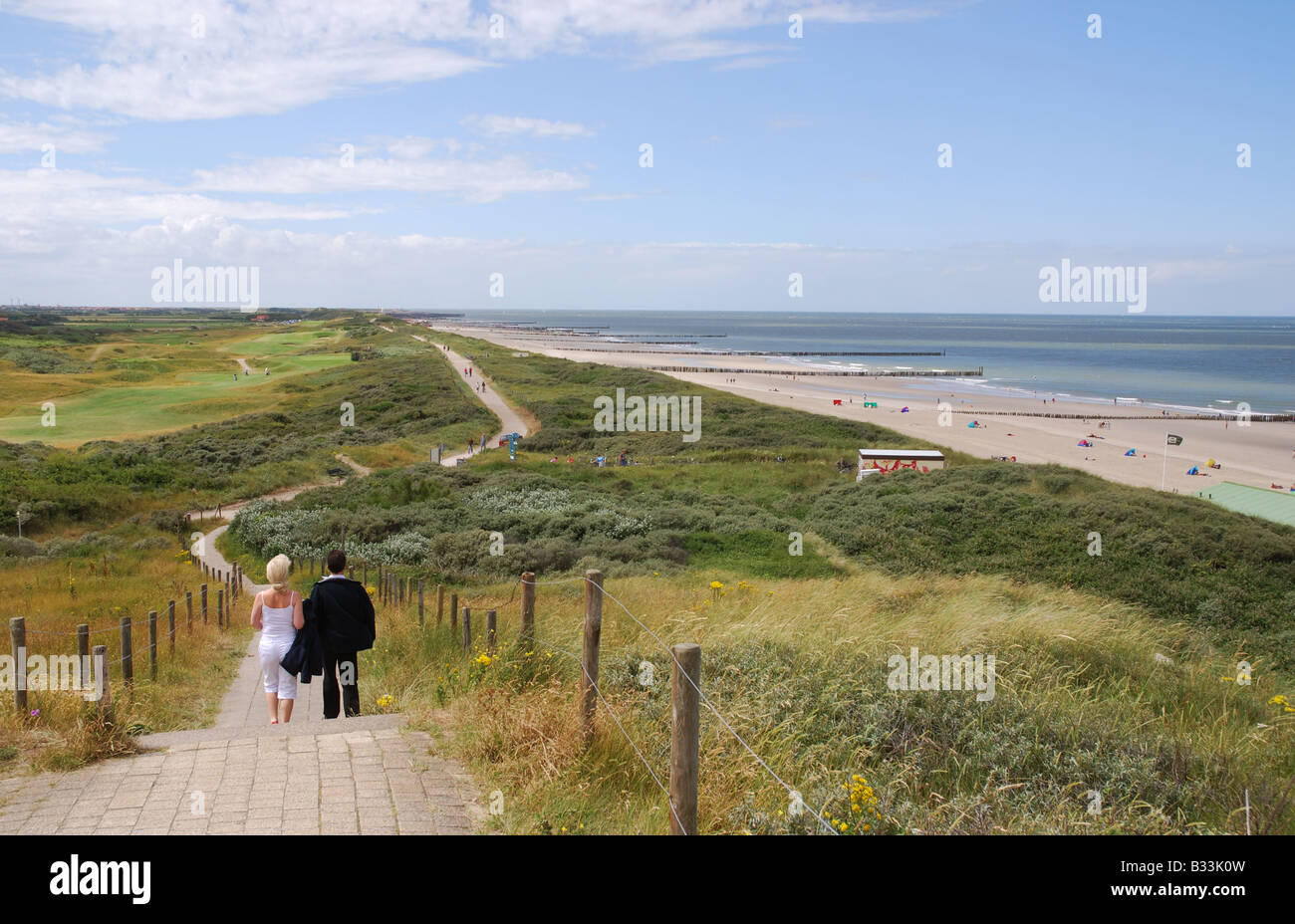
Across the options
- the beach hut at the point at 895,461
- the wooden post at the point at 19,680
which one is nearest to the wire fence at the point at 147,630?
the wooden post at the point at 19,680

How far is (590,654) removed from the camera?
588 centimetres

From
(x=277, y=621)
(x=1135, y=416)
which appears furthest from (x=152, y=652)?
(x=1135, y=416)

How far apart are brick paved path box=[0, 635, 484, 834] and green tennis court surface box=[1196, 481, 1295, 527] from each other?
77.8 feet

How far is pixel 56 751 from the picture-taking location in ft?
19.5

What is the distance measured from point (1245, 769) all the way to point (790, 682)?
3.07 metres

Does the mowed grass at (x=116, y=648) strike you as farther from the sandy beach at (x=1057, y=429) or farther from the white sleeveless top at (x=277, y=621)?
the sandy beach at (x=1057, y=429)

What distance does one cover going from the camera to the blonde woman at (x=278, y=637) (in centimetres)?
748

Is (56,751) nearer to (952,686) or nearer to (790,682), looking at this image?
(790,682)

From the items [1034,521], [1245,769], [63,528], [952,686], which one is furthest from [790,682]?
[63,528]

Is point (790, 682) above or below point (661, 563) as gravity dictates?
above

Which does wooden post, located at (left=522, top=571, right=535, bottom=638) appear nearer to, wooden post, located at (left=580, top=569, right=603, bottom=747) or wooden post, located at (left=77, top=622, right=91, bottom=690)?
wooden post, located at (left=580, top=569, right=603, bottom=747)

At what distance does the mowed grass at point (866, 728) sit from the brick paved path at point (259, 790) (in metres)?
0.37
